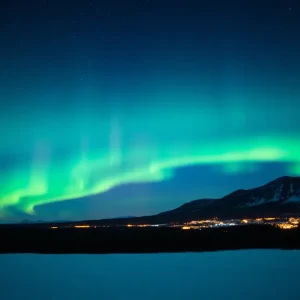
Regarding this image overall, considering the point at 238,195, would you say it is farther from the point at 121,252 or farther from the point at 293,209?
the point at 121,252

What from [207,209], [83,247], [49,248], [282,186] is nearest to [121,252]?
[83,247]

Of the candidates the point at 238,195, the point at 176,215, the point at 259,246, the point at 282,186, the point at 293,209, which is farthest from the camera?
the point at 282,186

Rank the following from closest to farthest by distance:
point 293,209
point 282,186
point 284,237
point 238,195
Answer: point 284,237, point 293,209, point 238,195, point 282,186

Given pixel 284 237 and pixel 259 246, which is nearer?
pixel 259 246

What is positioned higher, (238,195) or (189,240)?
(238,195)

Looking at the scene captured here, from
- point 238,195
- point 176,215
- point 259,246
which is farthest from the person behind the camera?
point 238,195

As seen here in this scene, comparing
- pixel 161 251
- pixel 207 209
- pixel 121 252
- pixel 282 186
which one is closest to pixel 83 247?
pixel 121 252

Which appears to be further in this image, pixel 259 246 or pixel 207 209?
pixel 207 209

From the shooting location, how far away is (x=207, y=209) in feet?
Result: 435

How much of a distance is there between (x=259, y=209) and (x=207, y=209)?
51.3 ft

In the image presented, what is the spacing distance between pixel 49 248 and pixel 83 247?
306 cm

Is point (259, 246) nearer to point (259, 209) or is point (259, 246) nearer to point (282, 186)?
point (259, 209)

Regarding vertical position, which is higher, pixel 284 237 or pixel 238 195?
pixel 238 195

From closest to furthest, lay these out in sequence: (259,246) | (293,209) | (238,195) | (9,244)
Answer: (259,246), (9,244), (293,209), (238,195)
